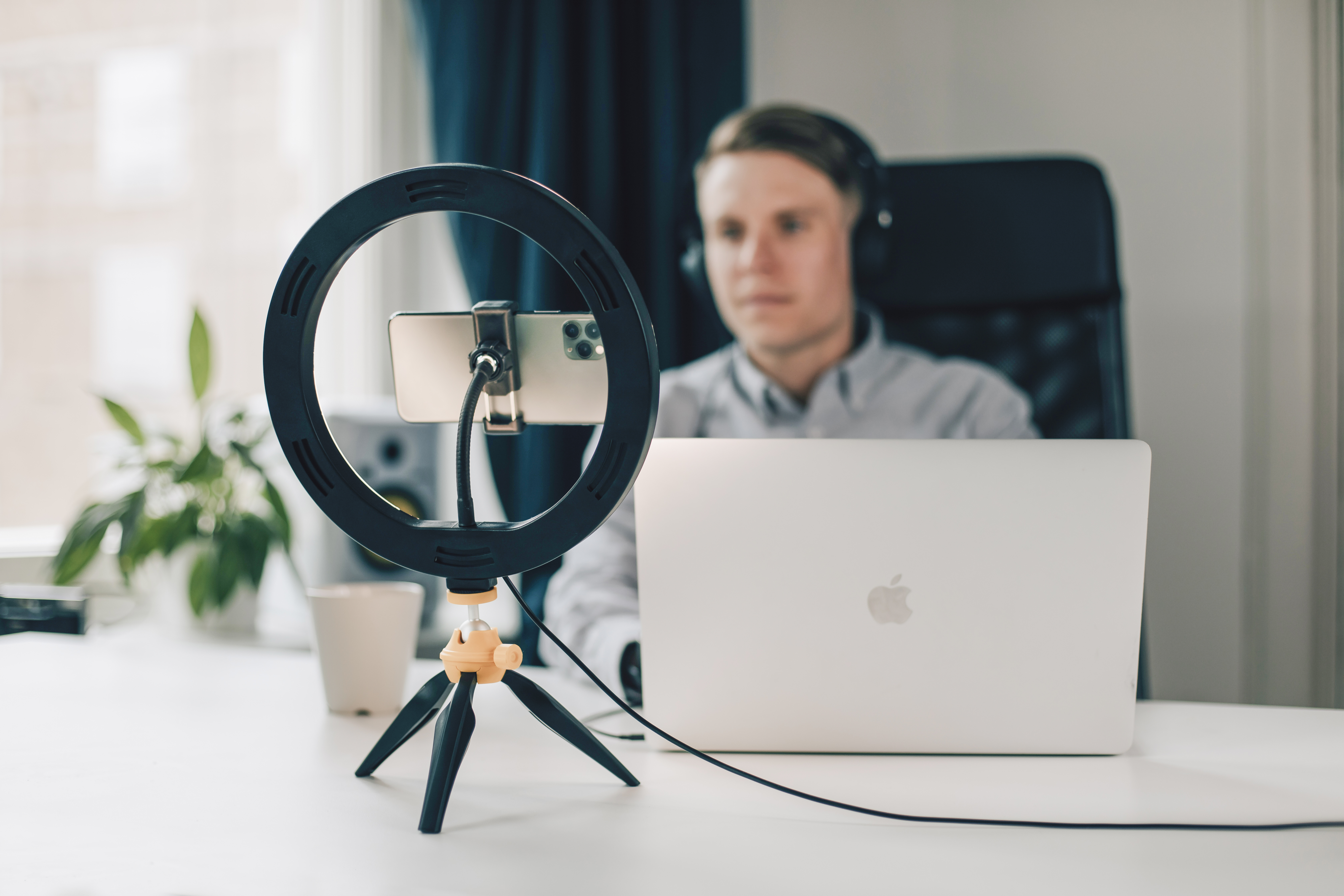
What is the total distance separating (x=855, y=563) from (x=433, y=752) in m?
0.27

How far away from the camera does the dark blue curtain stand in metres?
1.57

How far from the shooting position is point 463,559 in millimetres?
504

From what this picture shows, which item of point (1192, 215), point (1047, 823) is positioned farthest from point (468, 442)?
point (1192, 215)

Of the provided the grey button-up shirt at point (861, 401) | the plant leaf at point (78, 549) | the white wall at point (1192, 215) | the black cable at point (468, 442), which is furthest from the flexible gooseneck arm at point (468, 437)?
the white wall at point (1192, 215)

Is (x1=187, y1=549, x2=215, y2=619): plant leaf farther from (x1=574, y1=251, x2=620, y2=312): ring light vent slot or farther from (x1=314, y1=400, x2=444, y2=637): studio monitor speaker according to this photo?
(x1=574, y1=251, x2=620, y2=312): ring light vent slot

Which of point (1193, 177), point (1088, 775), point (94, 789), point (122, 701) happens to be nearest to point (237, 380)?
point (122, 701)

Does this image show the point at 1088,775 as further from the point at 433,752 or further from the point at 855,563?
the point at 433,752

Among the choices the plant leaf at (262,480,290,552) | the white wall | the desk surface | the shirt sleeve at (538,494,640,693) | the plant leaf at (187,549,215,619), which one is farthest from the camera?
the white wall

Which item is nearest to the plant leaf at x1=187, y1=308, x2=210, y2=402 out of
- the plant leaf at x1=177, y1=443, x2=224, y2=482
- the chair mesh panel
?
the plant leaf at x1=177, y1=443, x2=224, y2=482

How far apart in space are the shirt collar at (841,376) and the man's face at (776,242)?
54 mm

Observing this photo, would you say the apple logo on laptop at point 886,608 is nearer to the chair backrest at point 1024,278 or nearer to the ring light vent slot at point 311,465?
the ring light vent slot at point 311,465

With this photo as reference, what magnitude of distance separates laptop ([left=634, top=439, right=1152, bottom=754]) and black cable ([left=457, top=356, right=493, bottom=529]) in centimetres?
11

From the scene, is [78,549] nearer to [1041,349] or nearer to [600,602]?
[600,602]

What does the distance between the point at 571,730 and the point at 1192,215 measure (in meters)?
1.56
